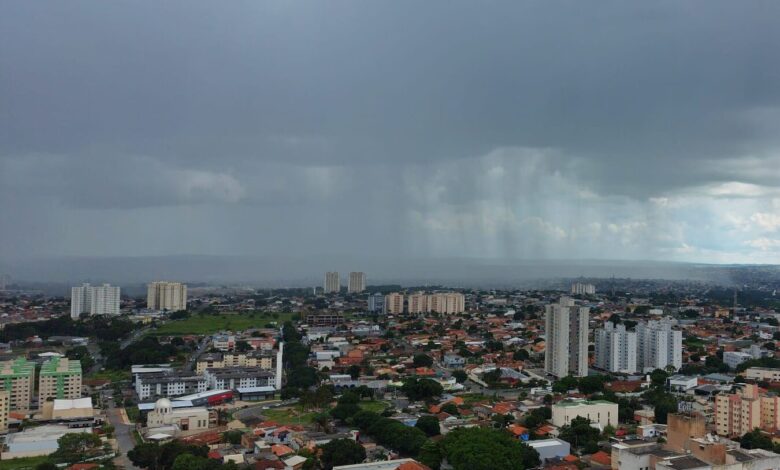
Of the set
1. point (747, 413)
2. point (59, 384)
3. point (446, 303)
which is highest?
point (747, 413)

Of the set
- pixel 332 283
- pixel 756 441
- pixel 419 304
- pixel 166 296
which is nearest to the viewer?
pixel 756 441

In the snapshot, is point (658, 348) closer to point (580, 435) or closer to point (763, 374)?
point (763, 374)

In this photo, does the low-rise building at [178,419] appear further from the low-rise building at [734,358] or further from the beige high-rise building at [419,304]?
the beige high-rise building at [419,304]

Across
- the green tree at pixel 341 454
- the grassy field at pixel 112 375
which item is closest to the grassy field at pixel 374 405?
the green tree at pixel 341 454

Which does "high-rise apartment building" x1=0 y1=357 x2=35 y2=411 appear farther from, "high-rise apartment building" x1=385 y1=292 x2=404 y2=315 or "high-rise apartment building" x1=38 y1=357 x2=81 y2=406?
"high-rise apartment building" x1=385 y1=292 x2=404 y2=315

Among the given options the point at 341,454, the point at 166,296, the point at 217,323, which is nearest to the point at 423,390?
the point at 341,454

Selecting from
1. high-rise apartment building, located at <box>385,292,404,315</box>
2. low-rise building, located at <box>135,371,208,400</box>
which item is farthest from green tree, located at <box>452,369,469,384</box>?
high-rise apartment building, located at <box>385,292,404,315</box>
